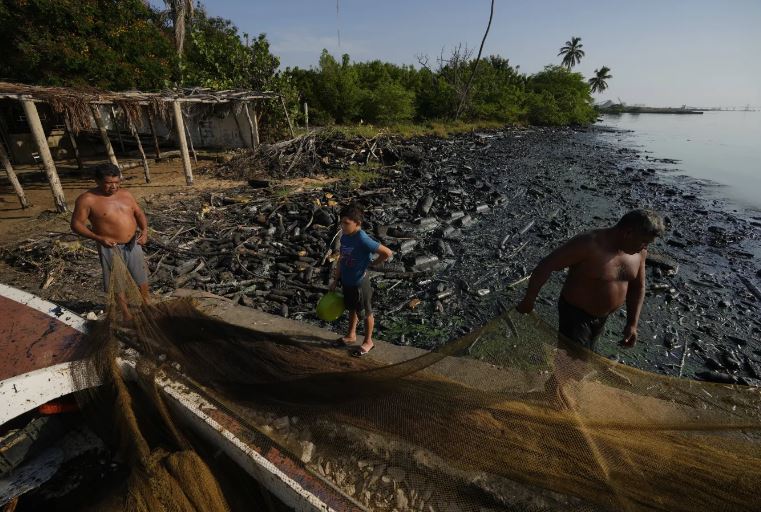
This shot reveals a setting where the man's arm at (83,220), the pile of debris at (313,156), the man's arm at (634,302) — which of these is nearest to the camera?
the man's arm at (634,302)

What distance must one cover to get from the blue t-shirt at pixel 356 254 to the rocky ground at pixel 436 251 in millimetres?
1963

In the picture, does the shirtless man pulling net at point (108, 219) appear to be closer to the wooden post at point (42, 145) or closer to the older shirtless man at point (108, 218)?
the older shirtless man at point (108, 218)

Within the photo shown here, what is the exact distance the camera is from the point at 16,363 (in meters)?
2.88

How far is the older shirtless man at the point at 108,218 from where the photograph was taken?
164 inches

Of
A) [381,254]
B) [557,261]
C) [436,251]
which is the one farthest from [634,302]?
[436,251]

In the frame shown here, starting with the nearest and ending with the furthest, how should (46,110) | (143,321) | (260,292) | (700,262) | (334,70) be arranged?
1. (143,321)
2. (260,292)
3. (700,262)
4. (46,110)
5. (334,70)

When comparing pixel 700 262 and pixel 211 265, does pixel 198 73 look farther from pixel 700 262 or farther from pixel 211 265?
pixel 700 262

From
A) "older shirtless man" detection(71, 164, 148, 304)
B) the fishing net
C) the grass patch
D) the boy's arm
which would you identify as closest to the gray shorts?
"older shirtless man" detection(71, 164, 148, 304)

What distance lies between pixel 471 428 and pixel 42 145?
1118cm

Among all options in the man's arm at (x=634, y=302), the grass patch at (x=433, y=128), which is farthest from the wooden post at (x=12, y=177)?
the grass patch at (x=433, y=128)

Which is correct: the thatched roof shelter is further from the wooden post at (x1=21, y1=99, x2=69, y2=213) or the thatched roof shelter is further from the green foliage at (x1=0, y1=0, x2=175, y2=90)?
the green foliage at (x1=0, y1=0, x2=175, y2=90)

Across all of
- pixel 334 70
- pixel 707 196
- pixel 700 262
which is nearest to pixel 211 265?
pixel 700 262

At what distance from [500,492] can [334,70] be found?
3079 cm

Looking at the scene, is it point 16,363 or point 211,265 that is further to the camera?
point 211,265
